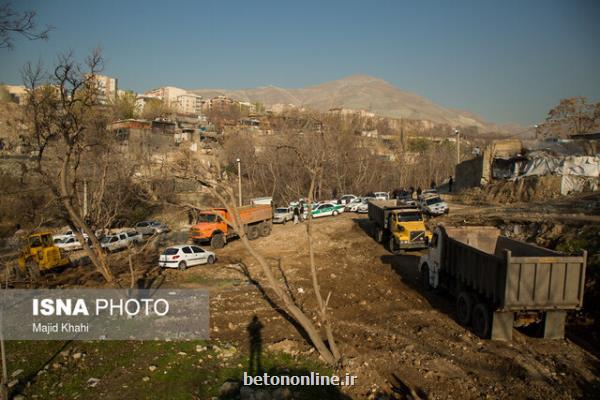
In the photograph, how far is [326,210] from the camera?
36.2m

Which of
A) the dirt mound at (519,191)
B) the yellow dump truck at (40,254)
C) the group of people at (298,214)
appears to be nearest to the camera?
the yellow dump truck at (40,254)

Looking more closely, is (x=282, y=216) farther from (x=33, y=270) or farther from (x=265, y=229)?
(x=33, y=270)

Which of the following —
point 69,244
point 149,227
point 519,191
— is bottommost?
point 149,227

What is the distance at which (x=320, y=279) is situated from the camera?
58.8ft

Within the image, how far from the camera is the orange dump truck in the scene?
26078mm

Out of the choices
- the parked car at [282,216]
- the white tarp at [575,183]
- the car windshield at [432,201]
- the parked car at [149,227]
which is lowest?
the parked car at [149,227]

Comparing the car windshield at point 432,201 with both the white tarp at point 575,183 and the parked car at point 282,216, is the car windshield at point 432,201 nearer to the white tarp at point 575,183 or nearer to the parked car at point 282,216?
the white tarp at point 575,183

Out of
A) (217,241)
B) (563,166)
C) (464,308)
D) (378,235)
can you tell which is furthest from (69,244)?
(563,166)

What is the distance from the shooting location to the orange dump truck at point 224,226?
26078 mm

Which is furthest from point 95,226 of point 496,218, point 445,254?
point 496,218

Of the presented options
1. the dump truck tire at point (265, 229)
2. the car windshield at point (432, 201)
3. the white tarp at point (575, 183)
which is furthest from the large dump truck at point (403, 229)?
the white tarp at point (575, 183)

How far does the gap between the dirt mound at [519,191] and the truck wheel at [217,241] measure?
838 inches

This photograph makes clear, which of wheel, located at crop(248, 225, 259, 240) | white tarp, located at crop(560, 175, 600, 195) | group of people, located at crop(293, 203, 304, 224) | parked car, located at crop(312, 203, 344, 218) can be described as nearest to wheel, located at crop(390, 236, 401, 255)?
wheel, located at crop(248, 225, 259, 240)

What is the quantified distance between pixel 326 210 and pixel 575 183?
1860 centimetres
